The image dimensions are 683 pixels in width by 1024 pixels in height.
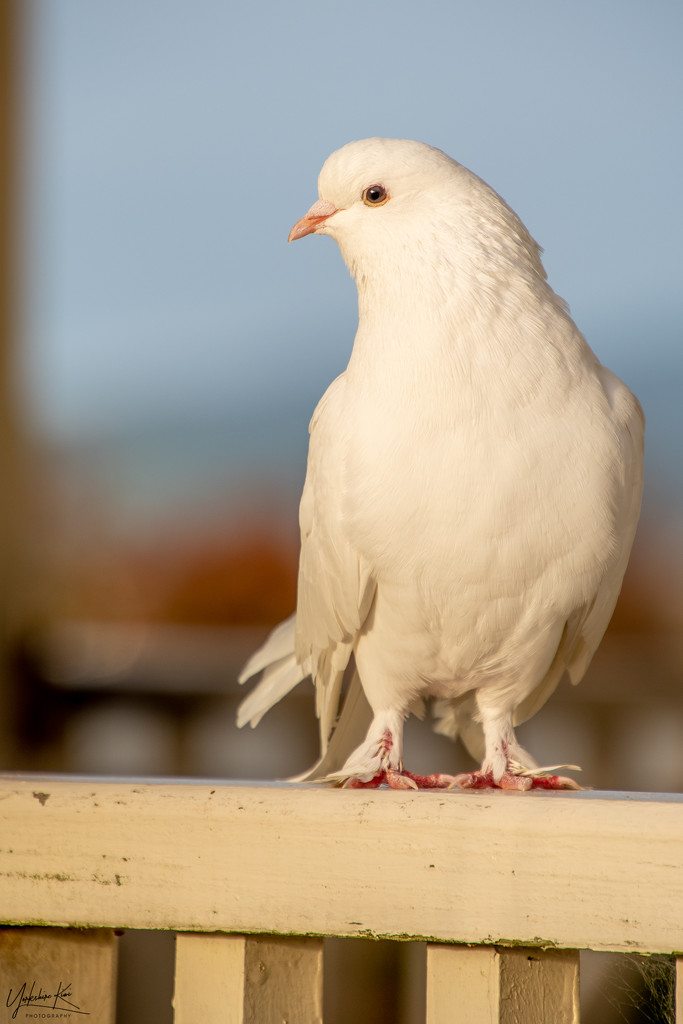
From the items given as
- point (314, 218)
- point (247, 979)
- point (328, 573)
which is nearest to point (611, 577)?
point (328, 573)

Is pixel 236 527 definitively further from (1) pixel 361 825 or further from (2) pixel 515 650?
(1) pixel 361 825

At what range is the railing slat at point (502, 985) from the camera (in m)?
1.38

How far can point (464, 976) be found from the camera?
1397mm

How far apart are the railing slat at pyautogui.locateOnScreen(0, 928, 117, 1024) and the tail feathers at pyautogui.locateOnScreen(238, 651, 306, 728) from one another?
0.91 metres

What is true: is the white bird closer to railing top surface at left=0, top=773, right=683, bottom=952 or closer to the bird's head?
the bird's head

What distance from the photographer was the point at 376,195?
2240mm

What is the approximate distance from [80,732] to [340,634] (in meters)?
3.13

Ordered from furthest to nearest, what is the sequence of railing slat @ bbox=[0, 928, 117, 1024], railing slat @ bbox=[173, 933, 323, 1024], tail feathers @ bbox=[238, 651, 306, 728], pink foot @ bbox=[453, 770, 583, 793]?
tail feathers @ bbox=[238, 651, 306, 728] < pink foot @ bbox=[453, 770, 583, 793] < railing slat @ bbox=[0, 928, 117, 1024] < railing slat @ bbox=[173, 933, 323, 1024]

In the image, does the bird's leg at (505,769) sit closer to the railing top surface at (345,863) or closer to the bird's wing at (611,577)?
the bird's wing at (611,577)

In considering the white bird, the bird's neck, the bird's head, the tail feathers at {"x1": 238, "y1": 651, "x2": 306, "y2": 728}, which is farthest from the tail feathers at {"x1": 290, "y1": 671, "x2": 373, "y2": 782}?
the bird's head

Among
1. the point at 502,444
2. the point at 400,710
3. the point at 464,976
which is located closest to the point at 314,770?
the point at 400,710

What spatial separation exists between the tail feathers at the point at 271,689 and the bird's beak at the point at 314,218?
3.22 ft

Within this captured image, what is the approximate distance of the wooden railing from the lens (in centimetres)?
134

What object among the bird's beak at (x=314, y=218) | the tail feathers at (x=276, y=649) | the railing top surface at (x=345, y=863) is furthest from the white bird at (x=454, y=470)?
the railing top surface at (x=345, y=863)
